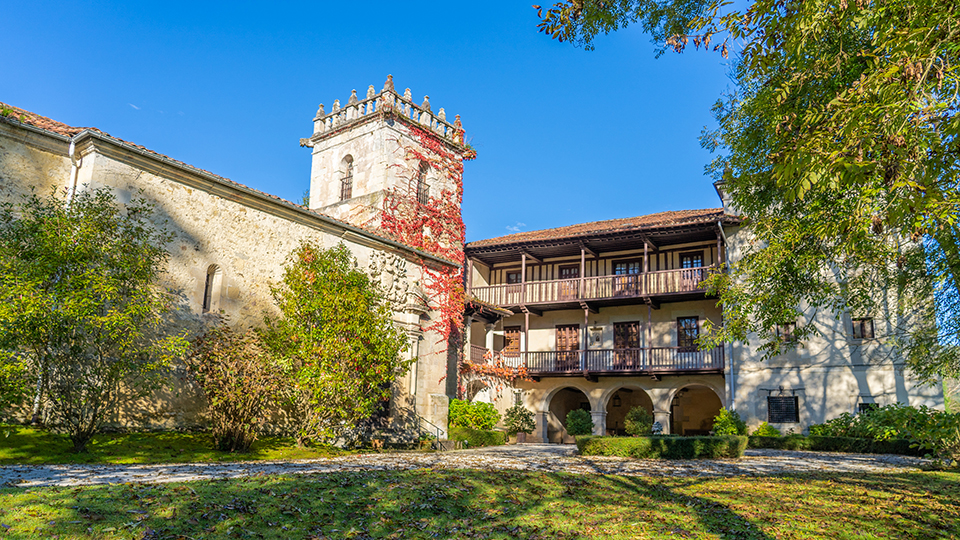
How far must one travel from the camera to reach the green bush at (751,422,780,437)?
66.9 feet

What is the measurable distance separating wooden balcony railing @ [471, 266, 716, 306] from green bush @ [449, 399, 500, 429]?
20.4 feet

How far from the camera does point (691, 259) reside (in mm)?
24375

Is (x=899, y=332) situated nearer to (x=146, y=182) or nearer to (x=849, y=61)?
(x=849, y=61)

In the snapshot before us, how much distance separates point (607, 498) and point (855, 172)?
4.32 meters

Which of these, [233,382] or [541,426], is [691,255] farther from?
[233,382]

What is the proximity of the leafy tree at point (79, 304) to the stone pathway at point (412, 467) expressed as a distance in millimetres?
1629

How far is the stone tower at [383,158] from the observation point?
22062 millimetres

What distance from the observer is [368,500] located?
6.12m

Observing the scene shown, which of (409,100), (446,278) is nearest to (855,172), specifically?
(446,278)

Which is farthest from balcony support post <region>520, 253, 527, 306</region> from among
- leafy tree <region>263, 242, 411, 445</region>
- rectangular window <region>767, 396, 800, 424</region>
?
leafy tree <region>263, 242, 411, 445</region>

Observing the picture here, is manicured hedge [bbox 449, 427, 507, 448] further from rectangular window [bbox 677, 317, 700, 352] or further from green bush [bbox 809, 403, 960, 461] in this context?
green bush [bbox 809, 403, 960, 461]

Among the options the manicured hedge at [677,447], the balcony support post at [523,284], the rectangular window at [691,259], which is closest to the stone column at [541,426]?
the balcony support post at [523,284]

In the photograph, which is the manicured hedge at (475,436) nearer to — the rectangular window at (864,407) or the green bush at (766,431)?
the green bush at (766,431)

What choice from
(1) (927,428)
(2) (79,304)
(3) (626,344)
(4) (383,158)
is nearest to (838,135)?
(1) (927,428)
